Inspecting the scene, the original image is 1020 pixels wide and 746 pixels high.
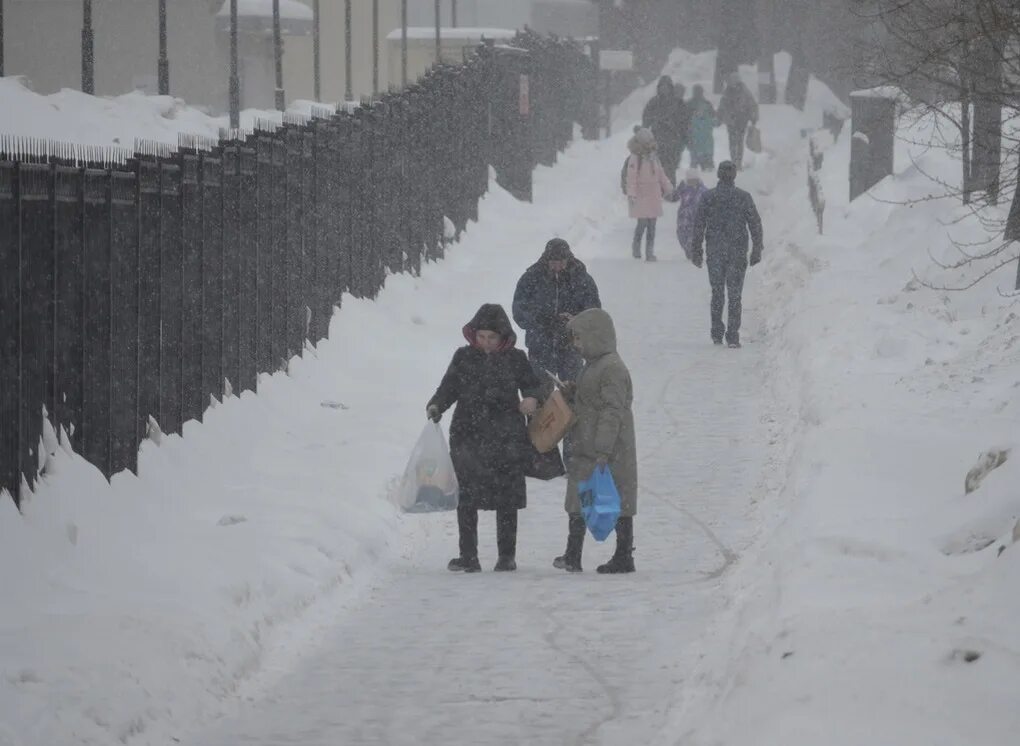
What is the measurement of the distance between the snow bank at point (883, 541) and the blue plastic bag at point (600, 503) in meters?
0.73

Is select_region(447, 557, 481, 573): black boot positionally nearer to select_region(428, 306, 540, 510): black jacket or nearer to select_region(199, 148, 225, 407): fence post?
select_region(428, 306, 540, 510): black jacket

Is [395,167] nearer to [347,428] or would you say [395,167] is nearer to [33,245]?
[347,428]

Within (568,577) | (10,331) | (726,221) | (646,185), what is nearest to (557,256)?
(568,577)

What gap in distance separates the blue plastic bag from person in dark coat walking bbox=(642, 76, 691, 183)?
73.8ft

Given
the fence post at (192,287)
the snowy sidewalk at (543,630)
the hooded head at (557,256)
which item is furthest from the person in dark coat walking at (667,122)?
the fence post at (192,287)

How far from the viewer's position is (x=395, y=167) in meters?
20.6

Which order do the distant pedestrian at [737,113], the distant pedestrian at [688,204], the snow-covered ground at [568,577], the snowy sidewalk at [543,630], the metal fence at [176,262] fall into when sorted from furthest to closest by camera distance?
the distant pedestrian at [737,113] → the distant pedestrian at [688,204] → the metal fence at [176,262] → the snowy sidewalk at [543,630] → the snow-covered ground at [568,577]

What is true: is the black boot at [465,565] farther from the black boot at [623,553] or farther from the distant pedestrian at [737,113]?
the distant pedestrian at [737,113]

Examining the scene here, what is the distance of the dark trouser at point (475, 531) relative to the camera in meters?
10.1

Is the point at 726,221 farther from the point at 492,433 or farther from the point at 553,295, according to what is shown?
the point at 492,433

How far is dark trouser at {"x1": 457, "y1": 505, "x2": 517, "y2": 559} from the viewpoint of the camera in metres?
10.1

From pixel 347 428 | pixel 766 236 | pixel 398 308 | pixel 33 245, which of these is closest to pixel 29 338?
pixel 33 245

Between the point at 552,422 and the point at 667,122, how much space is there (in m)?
22.7

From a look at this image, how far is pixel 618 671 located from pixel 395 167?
43.9ft
